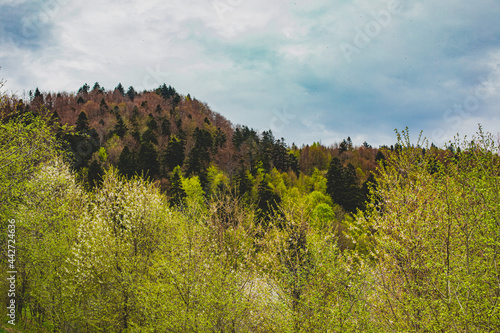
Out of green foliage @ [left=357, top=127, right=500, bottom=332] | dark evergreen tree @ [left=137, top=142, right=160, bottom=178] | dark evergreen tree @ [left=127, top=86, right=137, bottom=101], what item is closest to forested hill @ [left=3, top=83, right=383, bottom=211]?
dark evergreen tree @ [left=137, top=142, right=160, bottom=178]

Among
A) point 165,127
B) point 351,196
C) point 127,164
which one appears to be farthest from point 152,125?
point 351,196

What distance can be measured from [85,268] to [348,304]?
11.1 metres

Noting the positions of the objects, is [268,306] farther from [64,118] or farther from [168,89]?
[168,89]

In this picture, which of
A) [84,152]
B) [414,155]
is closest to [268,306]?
[414,155]

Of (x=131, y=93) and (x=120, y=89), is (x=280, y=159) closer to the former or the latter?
(x=131, y=93)

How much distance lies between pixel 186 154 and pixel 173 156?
19.2 feet

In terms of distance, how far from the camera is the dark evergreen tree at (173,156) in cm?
6475

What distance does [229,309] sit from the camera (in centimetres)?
938

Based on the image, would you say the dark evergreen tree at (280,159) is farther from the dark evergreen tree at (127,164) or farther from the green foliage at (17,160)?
the green foliage at (17,160)

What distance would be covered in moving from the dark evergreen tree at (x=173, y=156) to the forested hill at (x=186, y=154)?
0.21 metres

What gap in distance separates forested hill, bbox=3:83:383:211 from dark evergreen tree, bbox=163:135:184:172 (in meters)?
0.21

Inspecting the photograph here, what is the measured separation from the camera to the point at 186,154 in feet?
233

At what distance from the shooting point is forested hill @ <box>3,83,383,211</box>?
54688 mm

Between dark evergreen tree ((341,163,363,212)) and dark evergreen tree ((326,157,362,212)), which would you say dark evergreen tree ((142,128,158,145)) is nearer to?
dark evergreen tree ((326,157,362,212))
